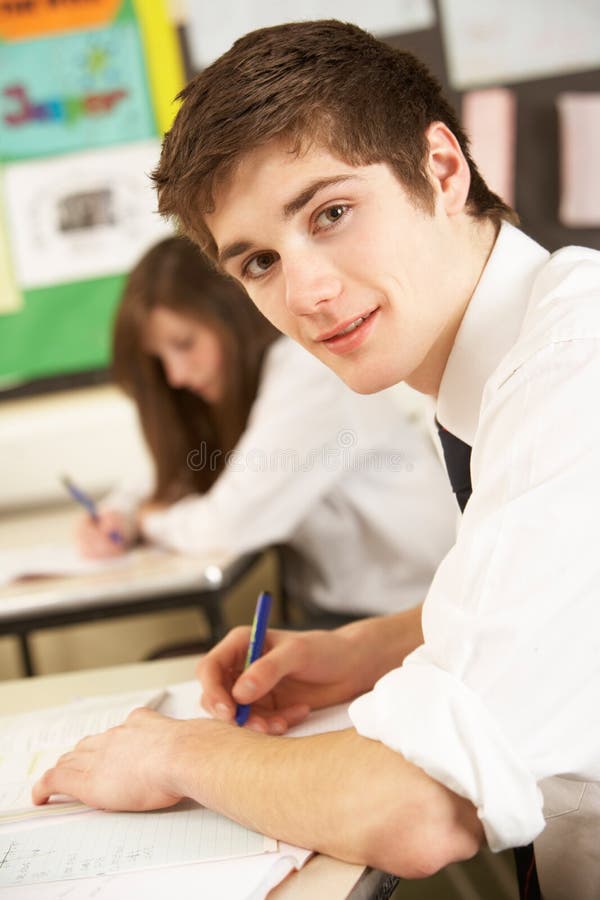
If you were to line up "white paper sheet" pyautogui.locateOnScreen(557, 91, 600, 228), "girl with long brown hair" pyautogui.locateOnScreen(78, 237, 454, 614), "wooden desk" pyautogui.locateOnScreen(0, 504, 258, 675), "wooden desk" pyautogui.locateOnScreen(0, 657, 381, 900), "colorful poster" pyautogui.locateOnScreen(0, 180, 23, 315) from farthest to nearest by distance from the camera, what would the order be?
"colorful poster" pyautogui.locateOnScreen(0, 180, 23, 315) < "white paper sheet" pyautogui.locateOnScreen(557, 91, 600, 228) < "girl with long brown hair" pyautogui.locateOnScreen(78, 237, 454, 614) < "wooden desk" pyautogui.locateOnScreen(0, 504, 258, 675) < "wooden desk" pyautogui.locateOnScreen(0, 657, 381, 900)

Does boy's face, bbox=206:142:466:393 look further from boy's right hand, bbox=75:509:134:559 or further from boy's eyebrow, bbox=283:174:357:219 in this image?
boy's right hand, bbox=75:509:134:559

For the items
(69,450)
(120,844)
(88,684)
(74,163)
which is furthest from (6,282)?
(120,844)

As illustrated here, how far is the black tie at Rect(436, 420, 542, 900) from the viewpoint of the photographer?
85 centimetres

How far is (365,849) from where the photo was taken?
686 millimetres

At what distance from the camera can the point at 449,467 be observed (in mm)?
1038

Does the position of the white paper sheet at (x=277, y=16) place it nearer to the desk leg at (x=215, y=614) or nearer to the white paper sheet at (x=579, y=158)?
the white paper sheet at (x=579, y=158)

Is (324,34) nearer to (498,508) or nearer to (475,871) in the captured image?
(498,508)

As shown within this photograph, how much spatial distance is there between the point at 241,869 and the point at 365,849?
10cm

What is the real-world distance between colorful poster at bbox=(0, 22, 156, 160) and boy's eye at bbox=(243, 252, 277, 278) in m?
1.95

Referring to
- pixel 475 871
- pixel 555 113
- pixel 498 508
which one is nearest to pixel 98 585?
pixel 475 871

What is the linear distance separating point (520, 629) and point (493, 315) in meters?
0.39

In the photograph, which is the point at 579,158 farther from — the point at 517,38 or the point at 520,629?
the point at 520,629

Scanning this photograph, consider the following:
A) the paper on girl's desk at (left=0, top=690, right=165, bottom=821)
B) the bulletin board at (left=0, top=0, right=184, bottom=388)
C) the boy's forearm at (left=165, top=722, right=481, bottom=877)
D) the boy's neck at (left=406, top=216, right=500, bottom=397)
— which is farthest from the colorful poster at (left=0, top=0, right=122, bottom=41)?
the boy's forearm at (left=165, top=722, right=481, bottom=877)

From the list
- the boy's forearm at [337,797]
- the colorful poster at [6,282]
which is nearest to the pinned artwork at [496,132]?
the colorful poster at [6,282]
